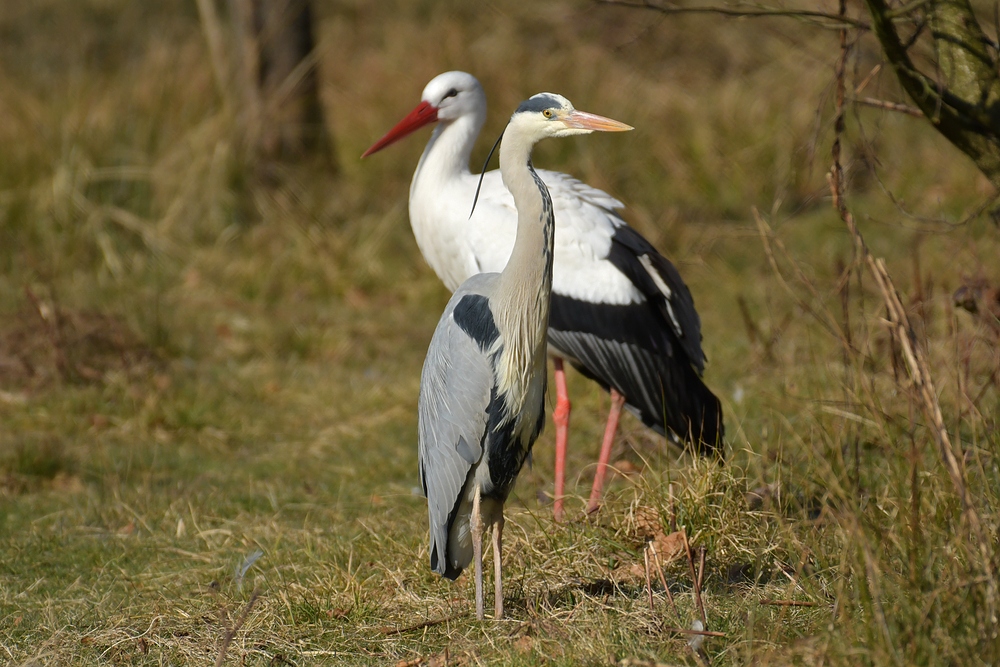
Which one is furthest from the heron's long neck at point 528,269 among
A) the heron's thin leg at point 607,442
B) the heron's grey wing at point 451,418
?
the heron's thin leg at point 607,442

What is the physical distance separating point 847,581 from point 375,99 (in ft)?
25.6

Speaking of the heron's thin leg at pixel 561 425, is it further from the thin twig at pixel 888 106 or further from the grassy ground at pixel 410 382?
the thin twig at pixel 888 106

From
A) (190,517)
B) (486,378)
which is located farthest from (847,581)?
(190,517)

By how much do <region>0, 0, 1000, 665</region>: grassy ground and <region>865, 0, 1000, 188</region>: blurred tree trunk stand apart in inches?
9.9

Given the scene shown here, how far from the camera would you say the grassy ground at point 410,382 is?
123 inches

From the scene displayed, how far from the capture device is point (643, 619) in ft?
10.3

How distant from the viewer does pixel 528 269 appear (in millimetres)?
3322

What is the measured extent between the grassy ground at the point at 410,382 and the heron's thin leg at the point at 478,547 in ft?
0.21

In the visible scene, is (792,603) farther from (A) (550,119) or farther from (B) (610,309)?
(B) (610,309)

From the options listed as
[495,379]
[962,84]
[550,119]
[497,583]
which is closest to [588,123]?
[550,119]

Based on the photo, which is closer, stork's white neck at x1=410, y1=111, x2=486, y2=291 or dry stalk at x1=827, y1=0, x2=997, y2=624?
dry stalk at x1=827, y1=0, x2=997, y2=624

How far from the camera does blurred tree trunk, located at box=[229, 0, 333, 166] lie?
862 centimetres

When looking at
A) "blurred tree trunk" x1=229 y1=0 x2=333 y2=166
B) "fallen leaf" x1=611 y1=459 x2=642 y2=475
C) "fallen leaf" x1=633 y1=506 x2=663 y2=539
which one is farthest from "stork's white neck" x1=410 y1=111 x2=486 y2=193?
"blurred tree trunk" x1=229 y1=0 x2=333 y2=166

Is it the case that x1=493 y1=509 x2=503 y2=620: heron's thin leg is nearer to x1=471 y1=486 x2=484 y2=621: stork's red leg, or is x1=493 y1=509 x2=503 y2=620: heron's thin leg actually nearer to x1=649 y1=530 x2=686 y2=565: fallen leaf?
x1=471 y1=486 x2=484 y2=621: stork's red leg
